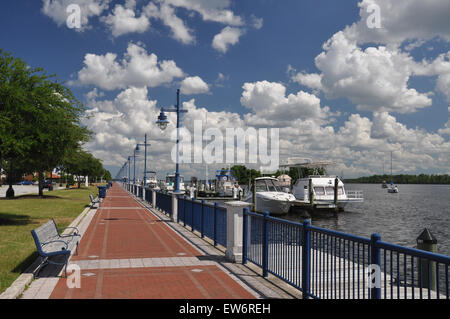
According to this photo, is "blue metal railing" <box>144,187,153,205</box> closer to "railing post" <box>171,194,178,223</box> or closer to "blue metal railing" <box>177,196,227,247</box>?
"railing post" <box>171,194,178,223</box>

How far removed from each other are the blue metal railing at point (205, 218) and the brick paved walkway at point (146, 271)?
80cm

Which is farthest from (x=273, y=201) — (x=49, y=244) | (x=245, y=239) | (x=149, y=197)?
(x=49, y=244)

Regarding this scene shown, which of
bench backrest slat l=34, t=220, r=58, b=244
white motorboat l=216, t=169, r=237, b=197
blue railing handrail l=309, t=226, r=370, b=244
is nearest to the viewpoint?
blue railing handrail l=309, t=226, r=370, b=244

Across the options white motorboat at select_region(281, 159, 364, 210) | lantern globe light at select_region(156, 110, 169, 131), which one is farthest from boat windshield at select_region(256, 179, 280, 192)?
lantern globe light at select_region(156, 110, 169, 131)

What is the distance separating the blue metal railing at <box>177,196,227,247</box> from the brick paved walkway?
2.62ft

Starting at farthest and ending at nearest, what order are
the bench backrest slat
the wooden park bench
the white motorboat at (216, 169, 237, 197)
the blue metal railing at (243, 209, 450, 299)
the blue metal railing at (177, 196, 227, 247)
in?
1. the white motorboat at (216, 169, 237, 197)
2. the blue metal railing at (177, 196, 227, 247)
3. the bench backrest slat
4. the wooden park bench
5. the blue metal railing at (243, 209, 450, 299)

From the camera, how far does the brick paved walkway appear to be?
7031mm

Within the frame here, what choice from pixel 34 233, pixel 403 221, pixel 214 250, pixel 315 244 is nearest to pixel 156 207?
pixel 214 250

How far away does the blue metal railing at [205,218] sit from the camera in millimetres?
11719

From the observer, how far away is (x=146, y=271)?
870 cm

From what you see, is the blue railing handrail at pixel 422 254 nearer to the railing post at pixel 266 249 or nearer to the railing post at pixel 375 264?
the railing post at pixel 375 264

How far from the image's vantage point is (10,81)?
16.6m
